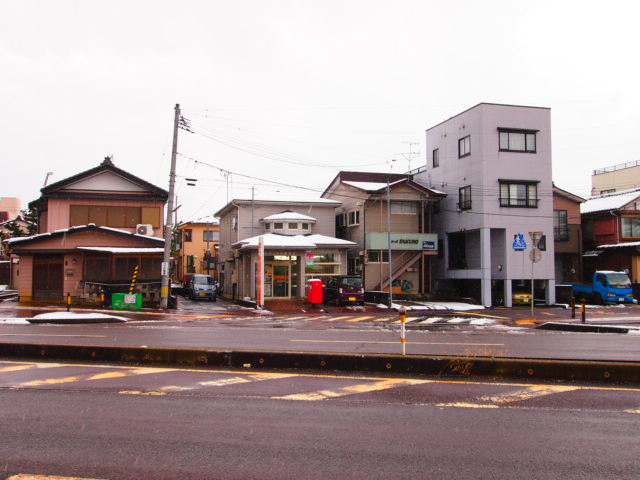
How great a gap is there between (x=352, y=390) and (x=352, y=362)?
67.5 inches

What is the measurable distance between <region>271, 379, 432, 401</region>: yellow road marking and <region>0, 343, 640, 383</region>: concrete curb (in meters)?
0.73

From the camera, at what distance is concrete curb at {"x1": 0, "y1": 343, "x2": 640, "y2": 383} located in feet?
31.7

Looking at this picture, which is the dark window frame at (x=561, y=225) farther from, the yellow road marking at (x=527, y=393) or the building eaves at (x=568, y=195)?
the yellow road marking at (x=527, y=393)

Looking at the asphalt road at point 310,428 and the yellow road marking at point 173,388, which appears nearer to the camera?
the asphalt road at point 310,428

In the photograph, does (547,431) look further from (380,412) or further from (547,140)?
(547,140)

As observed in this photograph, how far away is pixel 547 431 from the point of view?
6.48 metres

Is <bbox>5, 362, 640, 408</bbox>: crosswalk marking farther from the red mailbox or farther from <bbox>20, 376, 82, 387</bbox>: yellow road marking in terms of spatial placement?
the red mailbox

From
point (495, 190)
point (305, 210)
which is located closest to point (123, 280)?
point (305, 210)

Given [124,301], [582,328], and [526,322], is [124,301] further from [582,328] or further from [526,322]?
[582,328]

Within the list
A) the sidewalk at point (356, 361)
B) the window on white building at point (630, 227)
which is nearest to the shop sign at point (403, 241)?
the window on white building at point (630, 227)

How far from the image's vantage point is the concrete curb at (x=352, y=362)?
9656 millimetres

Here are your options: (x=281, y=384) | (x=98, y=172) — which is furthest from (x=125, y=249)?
(x=281, y=384)

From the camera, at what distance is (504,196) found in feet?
117

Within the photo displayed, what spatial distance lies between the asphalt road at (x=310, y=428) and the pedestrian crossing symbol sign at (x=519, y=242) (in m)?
25.3
